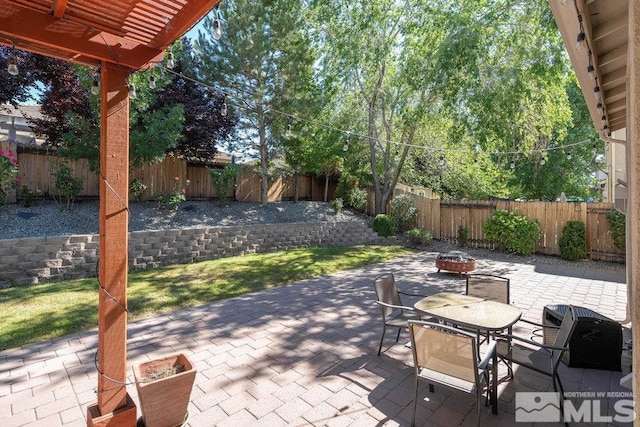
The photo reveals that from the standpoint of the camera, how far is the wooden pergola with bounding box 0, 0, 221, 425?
2.10 meters

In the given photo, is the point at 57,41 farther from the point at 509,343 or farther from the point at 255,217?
the point at 255,217

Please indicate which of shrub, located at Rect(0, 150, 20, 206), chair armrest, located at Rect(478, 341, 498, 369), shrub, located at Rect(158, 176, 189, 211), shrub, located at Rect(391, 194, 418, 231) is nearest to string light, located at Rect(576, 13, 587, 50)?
chair armrest, located at Rect(478, 341, 498, 369)

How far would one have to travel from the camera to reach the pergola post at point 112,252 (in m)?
2.29

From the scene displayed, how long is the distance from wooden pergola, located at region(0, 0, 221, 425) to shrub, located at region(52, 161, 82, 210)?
24.1ft

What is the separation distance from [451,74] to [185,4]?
8.50m

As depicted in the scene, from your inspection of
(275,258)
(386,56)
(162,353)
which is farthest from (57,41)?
(386,56)

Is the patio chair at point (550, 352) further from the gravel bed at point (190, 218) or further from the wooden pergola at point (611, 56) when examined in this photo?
the gravel bed at point (190, 218)

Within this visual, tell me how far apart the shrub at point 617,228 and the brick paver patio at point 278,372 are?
415 cm

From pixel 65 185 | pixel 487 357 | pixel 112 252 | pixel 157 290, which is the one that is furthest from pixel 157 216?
pixel 487 357

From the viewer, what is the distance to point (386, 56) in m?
11.9

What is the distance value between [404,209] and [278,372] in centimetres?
1081
